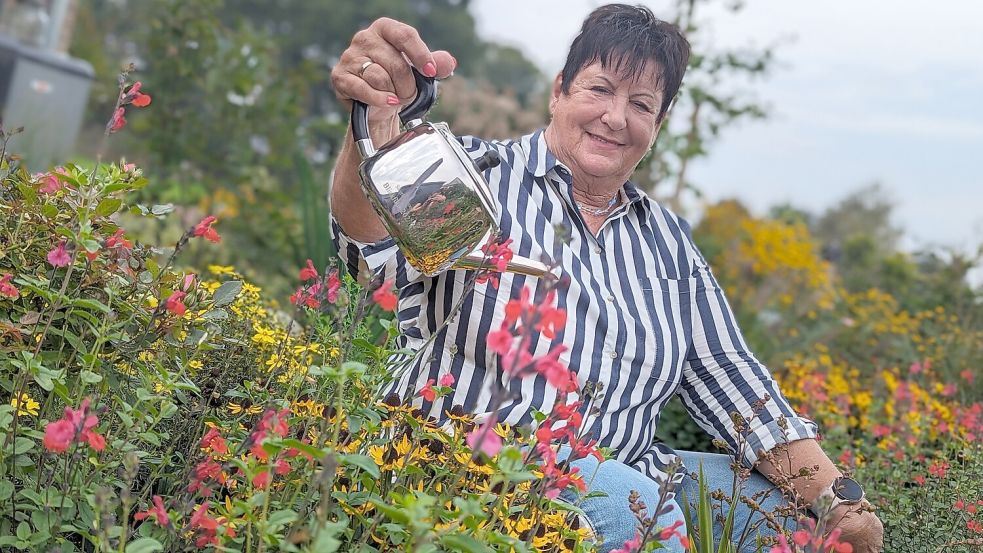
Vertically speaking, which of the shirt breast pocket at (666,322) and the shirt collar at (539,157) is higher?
the shirt collar at (539,157)

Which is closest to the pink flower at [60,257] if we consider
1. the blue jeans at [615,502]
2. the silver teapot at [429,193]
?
the silver teapot at [429,193]

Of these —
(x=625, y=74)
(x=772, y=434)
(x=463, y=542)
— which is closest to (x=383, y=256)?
(x=625, y=74)

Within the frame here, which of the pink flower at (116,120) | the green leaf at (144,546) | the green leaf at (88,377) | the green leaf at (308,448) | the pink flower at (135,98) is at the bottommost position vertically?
the green leaf at (144,546)

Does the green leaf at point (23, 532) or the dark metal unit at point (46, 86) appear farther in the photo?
the dark metal unit at point (46, 86)

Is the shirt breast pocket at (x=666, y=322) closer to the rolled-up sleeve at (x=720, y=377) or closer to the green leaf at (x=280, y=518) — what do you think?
the rolled-up sleeve at (x=720, y=377)

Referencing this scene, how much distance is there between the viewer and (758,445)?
2205 millimetres

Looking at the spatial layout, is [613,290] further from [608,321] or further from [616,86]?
[616,86]

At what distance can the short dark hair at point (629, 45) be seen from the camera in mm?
2258

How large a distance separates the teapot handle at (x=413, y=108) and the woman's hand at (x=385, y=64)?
2cm

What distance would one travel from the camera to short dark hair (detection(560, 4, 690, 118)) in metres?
2.26

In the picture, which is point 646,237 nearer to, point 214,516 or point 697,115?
point 214,516

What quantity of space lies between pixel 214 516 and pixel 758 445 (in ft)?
4.45

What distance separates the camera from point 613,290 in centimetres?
222

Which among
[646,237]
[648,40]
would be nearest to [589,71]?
[648,40]
